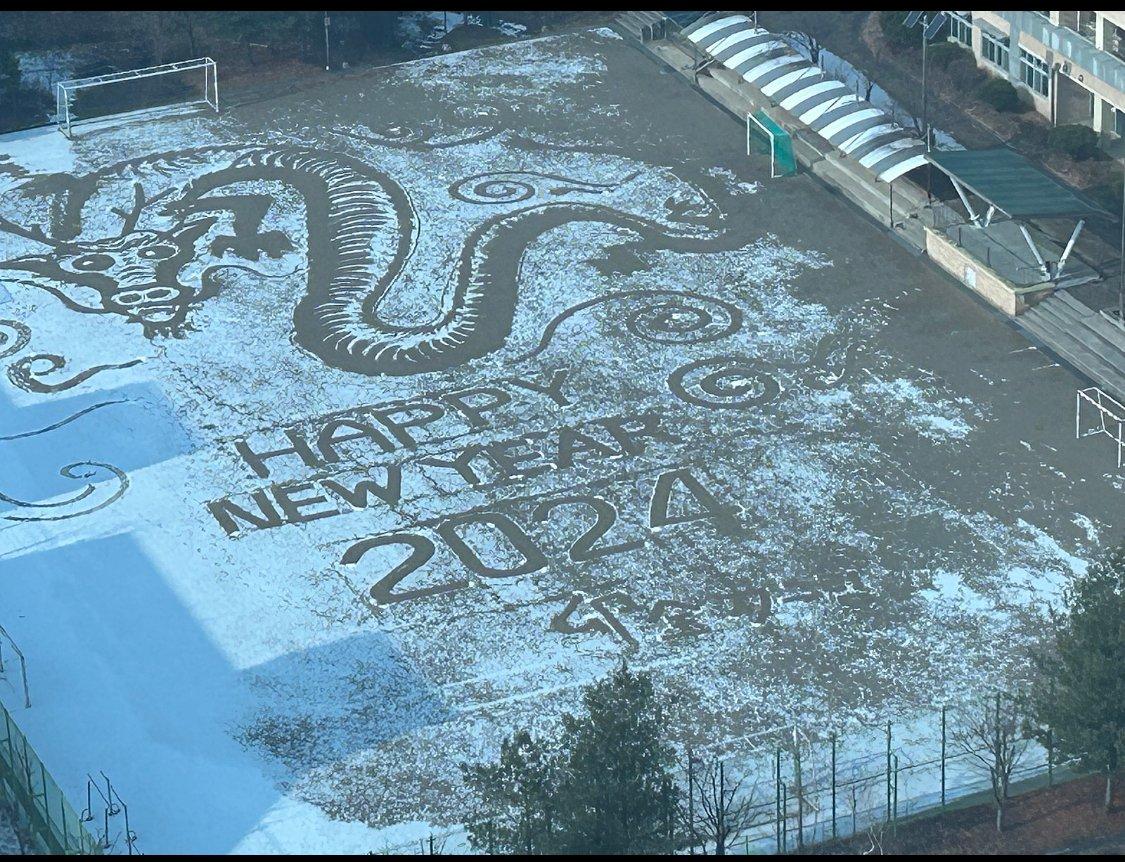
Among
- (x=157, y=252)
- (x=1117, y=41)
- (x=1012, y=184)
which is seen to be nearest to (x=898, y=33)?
(x=1117, y=41)

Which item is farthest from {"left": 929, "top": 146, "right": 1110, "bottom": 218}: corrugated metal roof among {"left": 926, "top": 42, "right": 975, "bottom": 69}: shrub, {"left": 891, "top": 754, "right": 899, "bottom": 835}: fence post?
{"left": 891, "top": 754, "right": 899, "bottom": 835}: fence post

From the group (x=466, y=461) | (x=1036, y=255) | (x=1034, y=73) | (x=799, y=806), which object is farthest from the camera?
(x=1034, y=73)

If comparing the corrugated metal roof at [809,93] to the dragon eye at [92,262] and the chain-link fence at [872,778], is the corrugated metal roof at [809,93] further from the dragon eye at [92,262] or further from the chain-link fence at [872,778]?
the chain-link fence at [872,778]

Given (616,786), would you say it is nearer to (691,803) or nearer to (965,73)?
(691,803)

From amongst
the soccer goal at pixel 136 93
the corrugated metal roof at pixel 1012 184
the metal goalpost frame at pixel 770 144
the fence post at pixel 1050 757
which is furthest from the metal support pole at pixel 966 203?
the soccer goal at pixel 136 93

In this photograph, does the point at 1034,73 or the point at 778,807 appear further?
the point at 1034,73

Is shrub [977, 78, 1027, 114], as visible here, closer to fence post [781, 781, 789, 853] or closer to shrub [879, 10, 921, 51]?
shrub [879, 10, 921, 51]
